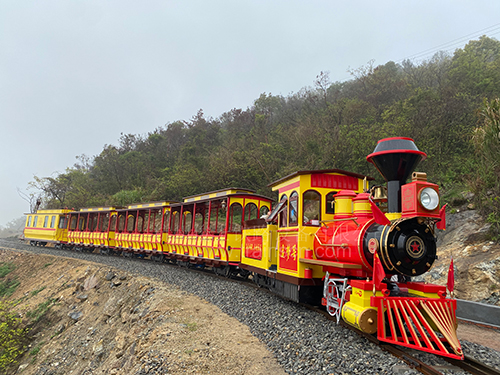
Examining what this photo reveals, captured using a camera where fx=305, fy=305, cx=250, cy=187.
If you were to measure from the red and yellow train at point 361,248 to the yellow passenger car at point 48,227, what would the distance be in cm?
1880

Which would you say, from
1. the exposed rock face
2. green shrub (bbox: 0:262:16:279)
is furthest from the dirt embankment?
the exposed rock face

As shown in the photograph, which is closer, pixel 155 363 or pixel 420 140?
pixel 155 363

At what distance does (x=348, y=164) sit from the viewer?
1794 cm

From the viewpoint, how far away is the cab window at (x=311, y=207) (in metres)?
6.18

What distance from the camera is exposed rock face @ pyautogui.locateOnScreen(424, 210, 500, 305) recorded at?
7410 millimetres

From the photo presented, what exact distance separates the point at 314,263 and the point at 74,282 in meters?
12.6

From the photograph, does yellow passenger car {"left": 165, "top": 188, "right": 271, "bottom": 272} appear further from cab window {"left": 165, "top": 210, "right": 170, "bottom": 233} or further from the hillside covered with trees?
the hillside covered with trees

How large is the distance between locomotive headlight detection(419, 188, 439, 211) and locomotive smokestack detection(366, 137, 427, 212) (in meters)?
0.55

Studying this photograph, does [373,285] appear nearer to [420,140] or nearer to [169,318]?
[169,318]

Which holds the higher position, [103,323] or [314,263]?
[314,263]

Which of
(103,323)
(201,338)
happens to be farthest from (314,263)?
(103,323)

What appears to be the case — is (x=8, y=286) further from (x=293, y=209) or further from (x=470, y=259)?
(x=470, y=259)

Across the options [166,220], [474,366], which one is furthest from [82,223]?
[474,366]

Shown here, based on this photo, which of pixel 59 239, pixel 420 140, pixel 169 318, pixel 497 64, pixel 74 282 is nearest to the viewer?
pixel 169 318
